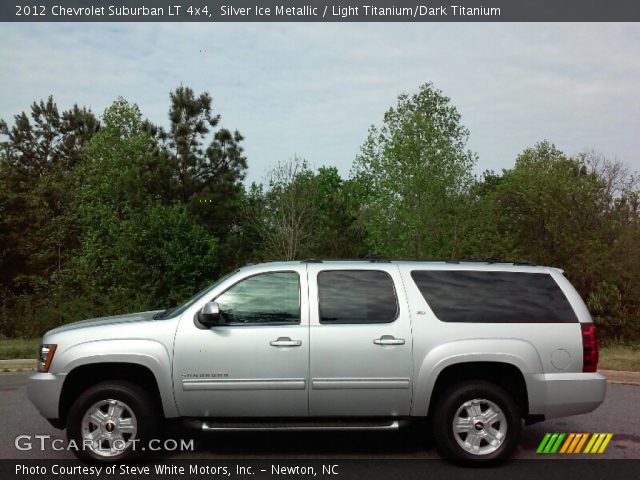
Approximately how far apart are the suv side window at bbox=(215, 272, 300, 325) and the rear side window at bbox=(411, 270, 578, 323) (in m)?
1.17

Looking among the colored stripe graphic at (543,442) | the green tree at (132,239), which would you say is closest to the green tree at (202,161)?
the green tree at (132,239)

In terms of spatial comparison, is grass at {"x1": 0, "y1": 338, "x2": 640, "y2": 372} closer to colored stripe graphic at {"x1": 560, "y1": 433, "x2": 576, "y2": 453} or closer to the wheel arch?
colored stripe graphic at {"x1": 560, "y1": 433, "x2": 576, "y2": 453}

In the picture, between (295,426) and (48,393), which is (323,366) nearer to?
(295,426)

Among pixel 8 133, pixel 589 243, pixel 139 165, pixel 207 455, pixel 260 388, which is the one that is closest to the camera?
pixel 260 388

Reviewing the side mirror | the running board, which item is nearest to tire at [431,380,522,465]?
the running board

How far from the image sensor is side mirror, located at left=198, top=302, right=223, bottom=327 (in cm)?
585

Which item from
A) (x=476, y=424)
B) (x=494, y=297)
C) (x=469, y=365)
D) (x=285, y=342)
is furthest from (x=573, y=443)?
(x=285, y=342)

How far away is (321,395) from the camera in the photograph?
234 inches

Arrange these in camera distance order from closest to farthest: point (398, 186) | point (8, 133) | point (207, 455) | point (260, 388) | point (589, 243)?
point (260, 388) < point (207, 455) < point (589, 243) < point (398, 186) < point (8, 133)

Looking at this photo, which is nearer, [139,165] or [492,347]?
[492,347]

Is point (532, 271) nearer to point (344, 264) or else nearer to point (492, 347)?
point (492, 347)

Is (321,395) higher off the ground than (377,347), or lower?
lower

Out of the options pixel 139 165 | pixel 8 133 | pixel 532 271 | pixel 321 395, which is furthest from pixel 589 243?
pixel 8 133

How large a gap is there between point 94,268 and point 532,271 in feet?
129
